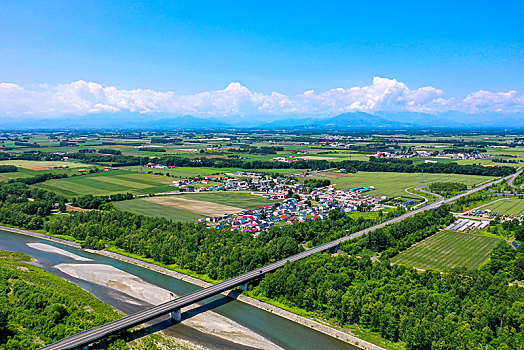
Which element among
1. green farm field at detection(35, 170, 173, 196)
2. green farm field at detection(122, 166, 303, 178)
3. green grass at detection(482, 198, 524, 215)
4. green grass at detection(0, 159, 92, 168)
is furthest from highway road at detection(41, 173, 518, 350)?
green grass at detection(0, 159, 92, 168)

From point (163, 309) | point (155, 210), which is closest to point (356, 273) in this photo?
point (163, 309)

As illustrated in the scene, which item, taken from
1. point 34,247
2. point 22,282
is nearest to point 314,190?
point 34,247

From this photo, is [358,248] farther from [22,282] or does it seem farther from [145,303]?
[22,282]

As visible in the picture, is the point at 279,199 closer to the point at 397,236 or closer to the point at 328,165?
the point at 397,236

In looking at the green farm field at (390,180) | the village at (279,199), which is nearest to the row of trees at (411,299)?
the village at (279,199)

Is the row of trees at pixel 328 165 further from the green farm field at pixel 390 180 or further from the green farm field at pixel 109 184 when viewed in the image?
the green farm field at pixel 109 184

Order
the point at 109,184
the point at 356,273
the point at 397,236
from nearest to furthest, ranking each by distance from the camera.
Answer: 1. the point at 356,273
2. the point at 397,236
3. the point at 109,184
